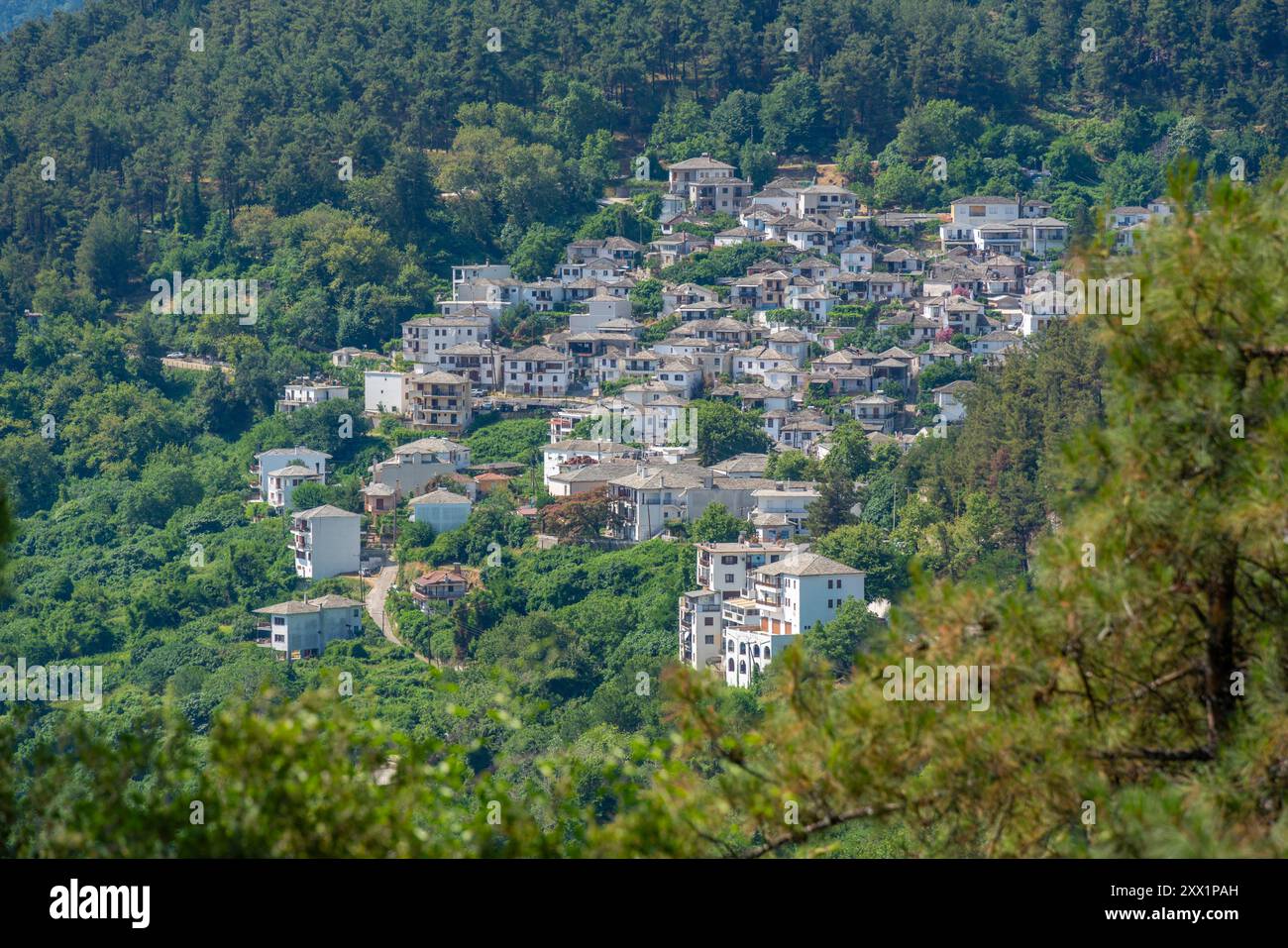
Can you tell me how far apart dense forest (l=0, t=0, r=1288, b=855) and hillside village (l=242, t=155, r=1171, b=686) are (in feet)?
2.22

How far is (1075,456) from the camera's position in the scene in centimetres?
674

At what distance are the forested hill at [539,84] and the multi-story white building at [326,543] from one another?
13.5 m

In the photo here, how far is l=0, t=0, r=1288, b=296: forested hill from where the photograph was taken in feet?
152

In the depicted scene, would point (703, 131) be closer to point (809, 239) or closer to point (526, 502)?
point (809, 239)

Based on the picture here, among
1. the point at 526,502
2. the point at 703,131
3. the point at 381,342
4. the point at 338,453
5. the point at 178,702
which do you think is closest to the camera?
the point at 178,702

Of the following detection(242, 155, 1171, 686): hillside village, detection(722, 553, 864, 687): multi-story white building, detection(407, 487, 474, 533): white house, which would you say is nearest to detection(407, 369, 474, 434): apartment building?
detection(242, 155, 1171, 686): hillside village

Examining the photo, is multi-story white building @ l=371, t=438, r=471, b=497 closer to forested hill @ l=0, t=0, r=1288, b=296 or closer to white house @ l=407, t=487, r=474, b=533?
white house @ l=407, t=487, r=474, b=533

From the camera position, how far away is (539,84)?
169 feet

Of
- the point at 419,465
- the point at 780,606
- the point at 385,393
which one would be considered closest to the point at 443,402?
the point at 385,393

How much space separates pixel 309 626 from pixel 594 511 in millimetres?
4913

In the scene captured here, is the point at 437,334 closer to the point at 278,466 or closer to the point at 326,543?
the point at 278,466

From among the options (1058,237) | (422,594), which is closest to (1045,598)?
(422,594)

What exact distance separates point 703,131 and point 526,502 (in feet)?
60.2

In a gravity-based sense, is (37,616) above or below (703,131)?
below
